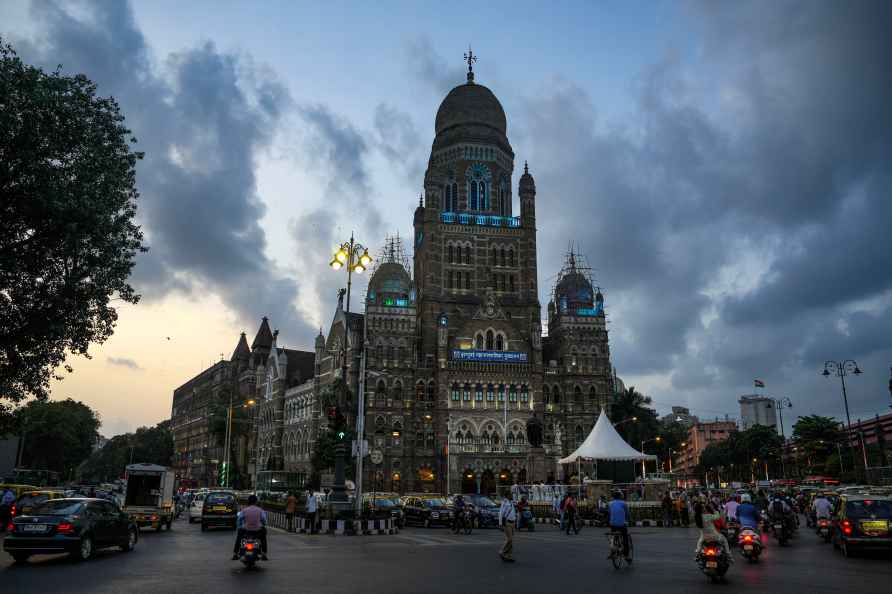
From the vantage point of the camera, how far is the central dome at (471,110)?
8583 centimetres

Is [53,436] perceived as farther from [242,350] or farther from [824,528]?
[824,528]

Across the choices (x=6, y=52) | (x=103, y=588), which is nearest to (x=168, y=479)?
(x=6, y=52)

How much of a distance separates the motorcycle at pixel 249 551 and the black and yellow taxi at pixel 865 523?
16551mm

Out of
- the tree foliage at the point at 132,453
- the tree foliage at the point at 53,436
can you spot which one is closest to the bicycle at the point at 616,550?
the tree foliage at the point at 53,436

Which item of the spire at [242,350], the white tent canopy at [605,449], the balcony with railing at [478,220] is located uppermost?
the balcony with railing at [478,220]

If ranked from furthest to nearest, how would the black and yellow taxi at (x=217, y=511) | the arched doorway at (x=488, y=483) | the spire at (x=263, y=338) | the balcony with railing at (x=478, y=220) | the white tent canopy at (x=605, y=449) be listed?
1. the spire at (x=263, y=338)
2. the balcony with railing at (x=478, y=220)
3. the arched doorway at (x=488, y=483)
4. the white tent canopy at (x=605, y=449)
5. the black and yellow taxi at (x=217, y=511)

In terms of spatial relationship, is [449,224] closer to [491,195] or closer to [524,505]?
[491,195]

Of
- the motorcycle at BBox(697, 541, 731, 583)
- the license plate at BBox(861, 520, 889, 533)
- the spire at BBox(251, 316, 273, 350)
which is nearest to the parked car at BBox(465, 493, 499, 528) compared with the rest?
the license plate at BBox(861, 520, 889, 533)

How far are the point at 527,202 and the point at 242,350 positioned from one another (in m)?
58.6

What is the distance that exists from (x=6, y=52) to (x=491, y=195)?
65.0 m

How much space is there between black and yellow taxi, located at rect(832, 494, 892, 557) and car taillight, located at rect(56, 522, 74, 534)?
21.3 meters

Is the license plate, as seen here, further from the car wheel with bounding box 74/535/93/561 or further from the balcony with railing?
the balcony with railing

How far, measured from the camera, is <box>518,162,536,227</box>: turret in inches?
3238

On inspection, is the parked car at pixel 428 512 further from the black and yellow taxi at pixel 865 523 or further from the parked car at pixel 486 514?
the black and yellow taxi at pixel 865 523
